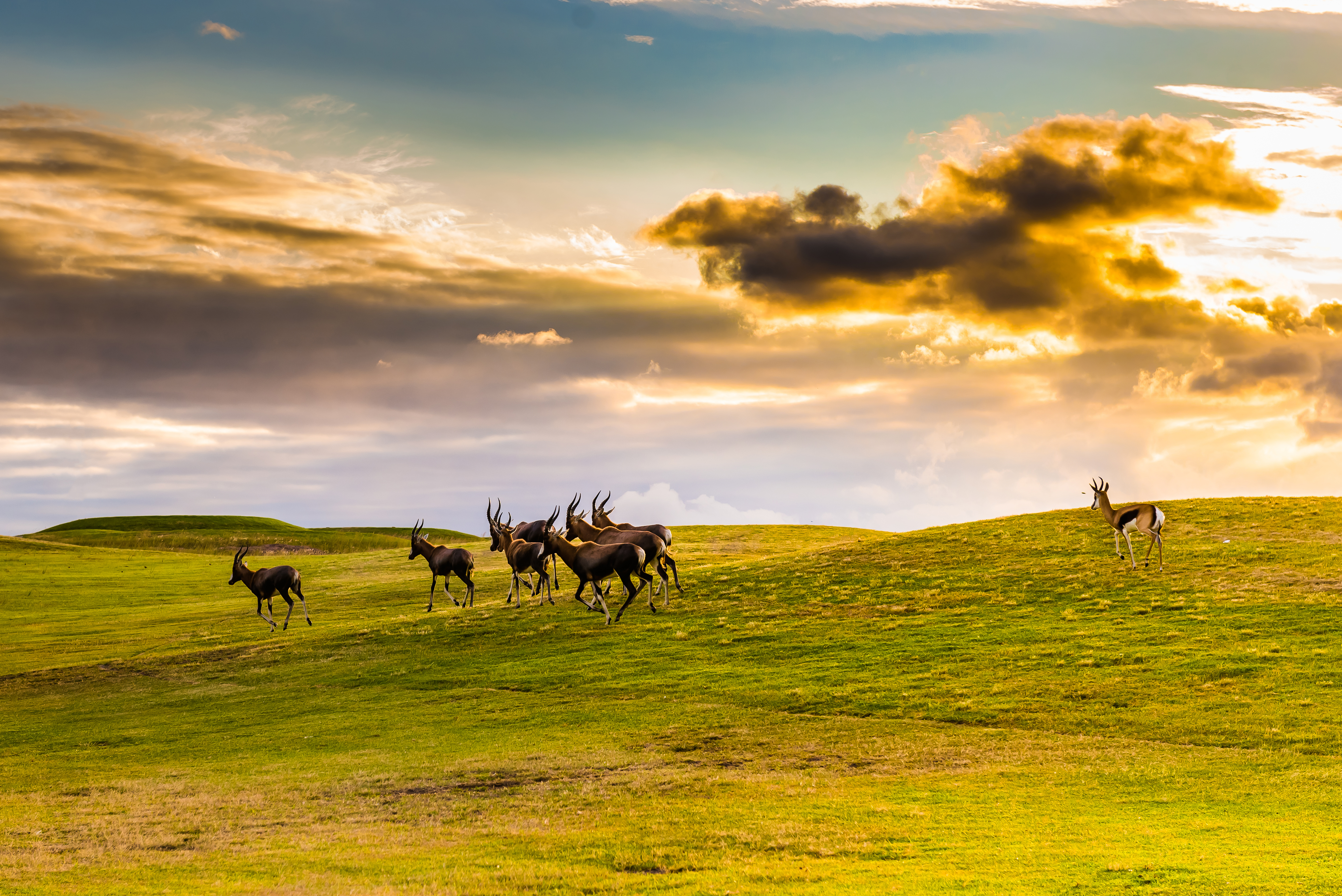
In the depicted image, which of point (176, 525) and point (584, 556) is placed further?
point (176, 525)

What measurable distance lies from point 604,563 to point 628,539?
2.98 metres

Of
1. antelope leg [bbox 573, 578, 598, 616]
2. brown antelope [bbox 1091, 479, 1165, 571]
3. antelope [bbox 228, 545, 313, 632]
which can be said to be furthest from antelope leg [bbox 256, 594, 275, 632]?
brown antelope [bbox 1091, 479, 1165, 571]

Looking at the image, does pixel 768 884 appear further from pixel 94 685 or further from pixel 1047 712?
pixel 94 685

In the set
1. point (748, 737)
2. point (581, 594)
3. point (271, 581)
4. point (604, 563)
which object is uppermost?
point (604, 563)

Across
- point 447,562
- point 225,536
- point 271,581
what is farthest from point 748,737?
point 225,536

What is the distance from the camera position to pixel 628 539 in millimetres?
38719

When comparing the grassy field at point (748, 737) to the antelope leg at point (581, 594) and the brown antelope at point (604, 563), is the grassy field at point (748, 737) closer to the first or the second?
the antelope leg at point (581, 594)

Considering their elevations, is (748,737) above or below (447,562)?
below

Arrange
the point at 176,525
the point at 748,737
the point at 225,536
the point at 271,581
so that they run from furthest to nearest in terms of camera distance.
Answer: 1. the point at 176,525
2. the point at 225,536
3. the point at 271,581
4. the point at 748,737

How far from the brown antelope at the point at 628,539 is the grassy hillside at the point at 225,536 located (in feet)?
174

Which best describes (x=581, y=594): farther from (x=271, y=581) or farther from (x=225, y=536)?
(x=225, y=536)

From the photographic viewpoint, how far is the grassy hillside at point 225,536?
106562mm

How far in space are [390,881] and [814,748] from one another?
10673 millimetres

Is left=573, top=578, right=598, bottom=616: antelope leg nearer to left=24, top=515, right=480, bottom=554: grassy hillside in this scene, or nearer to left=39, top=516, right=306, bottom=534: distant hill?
left=24, top=515, right=480, bottom=554: grassy hillside
